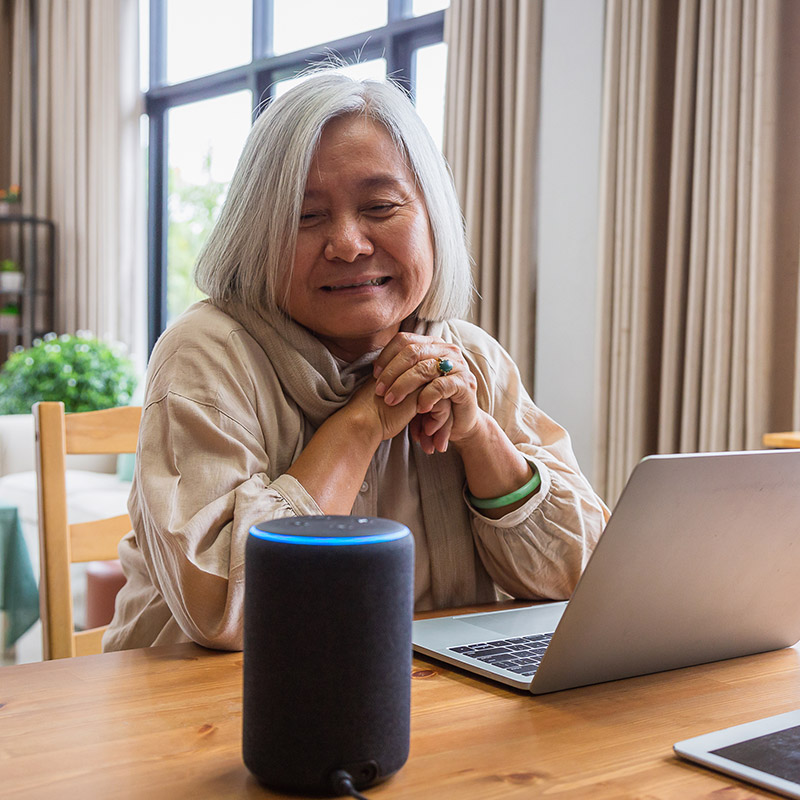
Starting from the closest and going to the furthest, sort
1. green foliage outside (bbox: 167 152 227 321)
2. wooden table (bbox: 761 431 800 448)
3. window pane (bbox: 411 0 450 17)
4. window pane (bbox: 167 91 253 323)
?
wooden table (bbox: 761 431 800 448) < window pane (bbox: 411 0 450 17) < window pane (bbox: 167 91 253 323) < green foliage outside (bbox: 167 152 227 321)

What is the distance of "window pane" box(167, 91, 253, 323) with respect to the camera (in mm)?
5156

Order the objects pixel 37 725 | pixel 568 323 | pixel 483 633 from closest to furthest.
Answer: pixel 37 725 → pixel 483 633 → pixel 568 323

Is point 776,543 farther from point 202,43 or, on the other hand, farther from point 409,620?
point 202,43

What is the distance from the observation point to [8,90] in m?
6.19

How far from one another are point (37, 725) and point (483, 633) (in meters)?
0.43

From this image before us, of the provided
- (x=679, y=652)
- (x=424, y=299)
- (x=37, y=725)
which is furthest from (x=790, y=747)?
(x=424, y=299)

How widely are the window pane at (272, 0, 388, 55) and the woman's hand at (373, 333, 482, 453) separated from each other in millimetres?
3480

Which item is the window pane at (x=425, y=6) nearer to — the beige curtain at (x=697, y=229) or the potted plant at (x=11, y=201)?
the beige curtain at (x=697, y=229)

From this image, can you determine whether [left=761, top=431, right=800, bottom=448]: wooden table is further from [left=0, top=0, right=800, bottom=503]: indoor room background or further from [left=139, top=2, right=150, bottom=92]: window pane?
[left=139, top=2, right=150, bottom=92]: window pane

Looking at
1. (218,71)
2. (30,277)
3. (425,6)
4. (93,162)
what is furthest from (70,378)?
(425,6)

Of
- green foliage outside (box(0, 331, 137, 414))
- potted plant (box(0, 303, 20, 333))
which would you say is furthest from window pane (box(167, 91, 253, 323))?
potted plant (box(0, 303, 20, 333))

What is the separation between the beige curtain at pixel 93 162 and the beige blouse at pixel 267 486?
4.48 meters

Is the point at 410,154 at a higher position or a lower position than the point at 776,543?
higher

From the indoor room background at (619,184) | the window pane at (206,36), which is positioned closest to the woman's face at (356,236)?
the indoor room background at (619,184)
